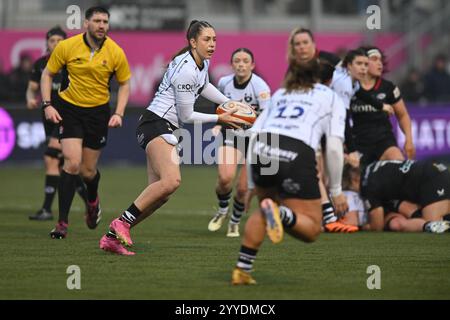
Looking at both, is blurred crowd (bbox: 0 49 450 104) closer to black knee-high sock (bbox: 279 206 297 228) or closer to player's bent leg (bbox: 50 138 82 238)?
player's bent leg (bbox: 50 138 82 238)

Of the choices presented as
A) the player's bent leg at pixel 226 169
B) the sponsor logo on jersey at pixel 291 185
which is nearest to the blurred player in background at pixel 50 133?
the player's bent leg at pixel 226 169

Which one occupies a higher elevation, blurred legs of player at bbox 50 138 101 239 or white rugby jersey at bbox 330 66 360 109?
white rugby jersey at bbox 330 66 360 109

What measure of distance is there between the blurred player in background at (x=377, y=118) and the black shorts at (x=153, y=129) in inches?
164

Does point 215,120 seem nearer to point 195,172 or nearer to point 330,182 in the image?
point 330,182

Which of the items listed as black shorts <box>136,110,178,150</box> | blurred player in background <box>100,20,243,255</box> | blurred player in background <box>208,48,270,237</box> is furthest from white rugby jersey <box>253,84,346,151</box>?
blurred player in background <box>208,48,270,237</box>

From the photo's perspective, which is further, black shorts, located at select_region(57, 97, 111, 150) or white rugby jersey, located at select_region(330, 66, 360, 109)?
white rugby jersey, located at select_region(330, 66, 360, 109)

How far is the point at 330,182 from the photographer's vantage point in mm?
8281

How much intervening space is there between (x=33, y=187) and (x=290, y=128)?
1159 centimetres

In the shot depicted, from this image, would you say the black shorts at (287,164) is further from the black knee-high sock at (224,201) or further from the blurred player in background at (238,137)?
the black knee-high sock at (224,201)

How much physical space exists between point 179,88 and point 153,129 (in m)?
0.55

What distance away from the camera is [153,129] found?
1021cm

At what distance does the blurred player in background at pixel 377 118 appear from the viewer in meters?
13.7

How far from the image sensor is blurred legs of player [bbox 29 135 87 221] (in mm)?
13898
